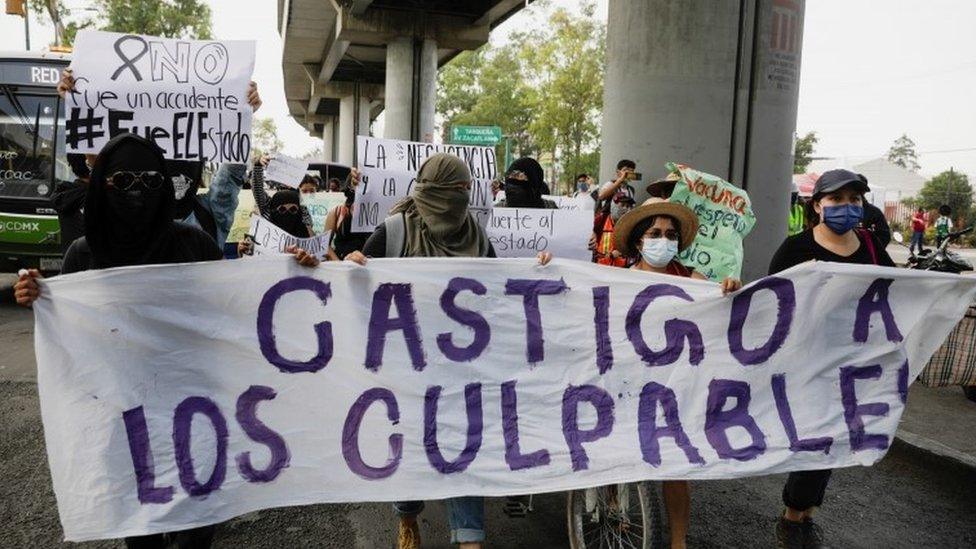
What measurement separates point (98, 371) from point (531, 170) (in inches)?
170

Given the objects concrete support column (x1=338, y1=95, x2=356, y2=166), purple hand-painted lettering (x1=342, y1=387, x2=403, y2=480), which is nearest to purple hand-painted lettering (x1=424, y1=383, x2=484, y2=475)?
purple hand-painted lettering (x1=342, y1=387, x2=403, y2=480)

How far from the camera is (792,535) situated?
12.1ft

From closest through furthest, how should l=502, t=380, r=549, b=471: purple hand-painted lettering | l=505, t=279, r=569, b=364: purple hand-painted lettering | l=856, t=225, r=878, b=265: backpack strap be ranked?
l=502, t=380, r=549, b=471: purple hand-painted lettering < l=505, t=279, r=569, b=364: purple hand-painted lettering < l=856, t=225, r=878, b=265: backpack strap

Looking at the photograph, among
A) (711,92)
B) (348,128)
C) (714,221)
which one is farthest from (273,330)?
(348,128)

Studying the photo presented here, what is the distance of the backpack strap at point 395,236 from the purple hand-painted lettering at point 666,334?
41.0 inches

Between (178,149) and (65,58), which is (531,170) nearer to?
(178,149)

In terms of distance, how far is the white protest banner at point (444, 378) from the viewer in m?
2.85

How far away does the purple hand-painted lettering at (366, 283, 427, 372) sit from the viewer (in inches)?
125

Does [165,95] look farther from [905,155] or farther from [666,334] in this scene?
[905,155]

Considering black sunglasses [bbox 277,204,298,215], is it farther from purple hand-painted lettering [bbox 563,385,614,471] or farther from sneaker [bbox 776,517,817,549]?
sneaker [bbox 776,517,817,549]

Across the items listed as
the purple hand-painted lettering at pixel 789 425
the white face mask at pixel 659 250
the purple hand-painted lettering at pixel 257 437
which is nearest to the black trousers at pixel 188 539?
the purple hand-painted lettering at pixel 257 437

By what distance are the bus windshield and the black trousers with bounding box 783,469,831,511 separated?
34.8 feet

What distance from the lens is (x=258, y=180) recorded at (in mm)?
6945

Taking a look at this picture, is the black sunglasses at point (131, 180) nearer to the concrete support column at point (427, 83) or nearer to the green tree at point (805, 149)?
the concrete support column at point (427, 83)
